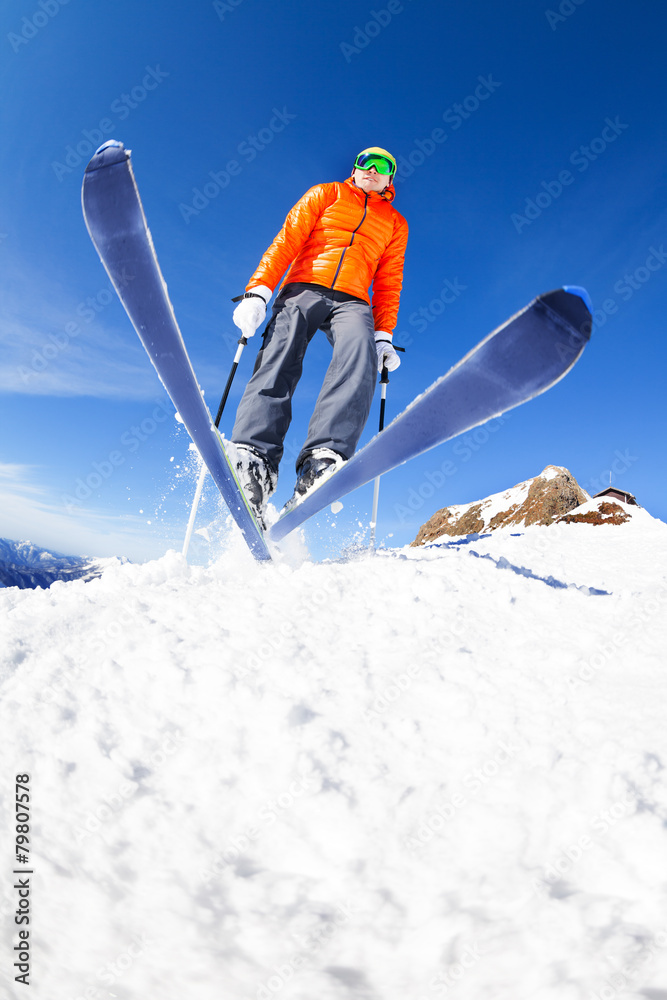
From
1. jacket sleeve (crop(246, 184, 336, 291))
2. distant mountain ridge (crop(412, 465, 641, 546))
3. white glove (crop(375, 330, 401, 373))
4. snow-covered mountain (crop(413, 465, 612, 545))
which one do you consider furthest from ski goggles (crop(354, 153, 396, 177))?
snow-covered mountain (crop(413, 465, 612, 545))

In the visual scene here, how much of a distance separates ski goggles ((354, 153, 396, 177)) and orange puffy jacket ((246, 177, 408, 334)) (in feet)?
0.46

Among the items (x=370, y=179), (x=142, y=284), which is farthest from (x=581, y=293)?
(x=370, y=179)

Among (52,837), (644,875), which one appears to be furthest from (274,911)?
(644,875)

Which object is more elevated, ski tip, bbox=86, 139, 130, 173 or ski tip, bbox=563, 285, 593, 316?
ski tip, bbox=86, 139, 130, 173

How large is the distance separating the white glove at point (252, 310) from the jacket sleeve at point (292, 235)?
0.07m

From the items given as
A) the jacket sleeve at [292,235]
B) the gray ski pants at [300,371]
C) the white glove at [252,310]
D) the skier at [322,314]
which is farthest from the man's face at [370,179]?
the white glove at [252,310]

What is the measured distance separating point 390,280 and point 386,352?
0.64 meters

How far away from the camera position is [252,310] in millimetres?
3637

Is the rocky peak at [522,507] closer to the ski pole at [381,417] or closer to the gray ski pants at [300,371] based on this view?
the ski pole at [381,417]

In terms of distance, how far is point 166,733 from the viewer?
1221 millimetres

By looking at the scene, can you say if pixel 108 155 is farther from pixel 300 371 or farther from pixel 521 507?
pixel 521 507

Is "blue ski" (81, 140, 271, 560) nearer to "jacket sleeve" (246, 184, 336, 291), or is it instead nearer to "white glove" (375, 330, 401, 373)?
"jacket sleeve" (246, 184, 336, 291)

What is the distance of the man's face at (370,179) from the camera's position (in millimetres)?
3910

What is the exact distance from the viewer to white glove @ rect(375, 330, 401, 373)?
14.1 ft
